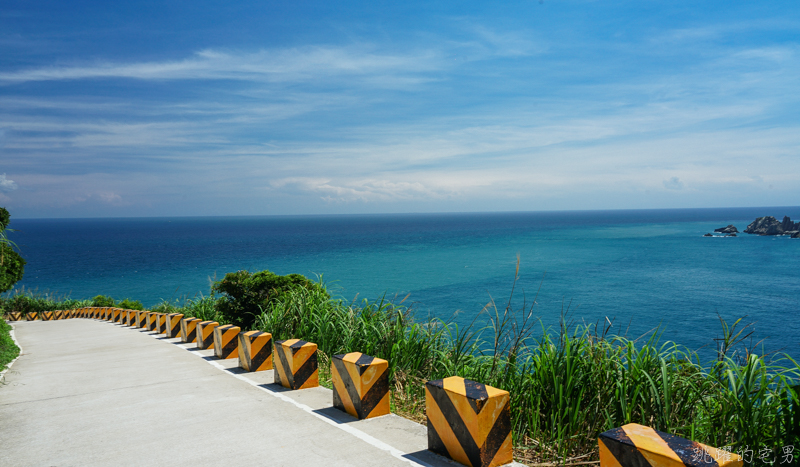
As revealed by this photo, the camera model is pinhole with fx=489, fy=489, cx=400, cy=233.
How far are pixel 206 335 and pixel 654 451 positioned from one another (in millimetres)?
8171

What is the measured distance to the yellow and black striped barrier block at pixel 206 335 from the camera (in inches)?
356

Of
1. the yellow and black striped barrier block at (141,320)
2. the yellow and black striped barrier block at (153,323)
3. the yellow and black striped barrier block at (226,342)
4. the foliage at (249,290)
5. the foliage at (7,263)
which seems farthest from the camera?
the foliage at (7,263)

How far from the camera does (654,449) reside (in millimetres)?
2598

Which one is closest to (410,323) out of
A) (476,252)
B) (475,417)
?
(475,417)

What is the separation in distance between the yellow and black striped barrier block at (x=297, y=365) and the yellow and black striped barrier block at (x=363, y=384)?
104cm

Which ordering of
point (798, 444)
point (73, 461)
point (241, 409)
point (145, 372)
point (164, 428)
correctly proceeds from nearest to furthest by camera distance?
point (798, 444) → point (73, 461) → point (164, 428) → point (241, 409) → point (145, 372)

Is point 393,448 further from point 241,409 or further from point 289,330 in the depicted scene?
point 289,330

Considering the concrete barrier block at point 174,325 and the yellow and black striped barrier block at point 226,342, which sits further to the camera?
the concrete barrier block at point 174,325

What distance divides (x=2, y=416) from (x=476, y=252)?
85.0 meters

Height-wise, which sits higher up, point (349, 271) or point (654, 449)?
point (654, 449)

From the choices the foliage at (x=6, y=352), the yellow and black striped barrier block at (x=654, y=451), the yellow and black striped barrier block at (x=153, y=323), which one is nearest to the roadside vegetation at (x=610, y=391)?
the yellow and black striped barrier block at (x=654, y=451)

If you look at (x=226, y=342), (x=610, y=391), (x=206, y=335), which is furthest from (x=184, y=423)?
(x=206, y=335)

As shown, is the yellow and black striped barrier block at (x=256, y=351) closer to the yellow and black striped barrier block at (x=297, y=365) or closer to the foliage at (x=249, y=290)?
the yellow and black striped barrier block at (x=297, y=365)

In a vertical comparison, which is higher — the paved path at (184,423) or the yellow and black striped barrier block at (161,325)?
the paved path at (184,423)
